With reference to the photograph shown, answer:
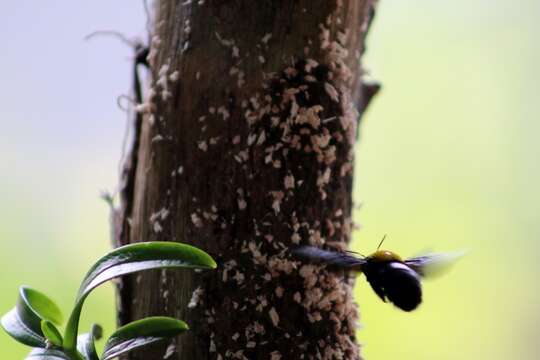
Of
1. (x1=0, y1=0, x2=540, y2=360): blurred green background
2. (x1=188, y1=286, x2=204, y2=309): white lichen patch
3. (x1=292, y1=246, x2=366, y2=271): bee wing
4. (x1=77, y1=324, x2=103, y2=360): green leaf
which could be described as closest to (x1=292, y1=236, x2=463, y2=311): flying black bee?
(x1=292, y1=246, x2=366, y2=271): bee wing

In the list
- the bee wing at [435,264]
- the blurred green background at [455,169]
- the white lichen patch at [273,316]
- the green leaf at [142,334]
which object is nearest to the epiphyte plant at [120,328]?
the green leaf at [142,334]

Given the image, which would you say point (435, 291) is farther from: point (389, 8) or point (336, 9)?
point (336, 9)

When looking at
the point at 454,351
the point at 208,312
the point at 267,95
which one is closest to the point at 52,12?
the point at 267,95

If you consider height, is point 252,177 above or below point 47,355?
above

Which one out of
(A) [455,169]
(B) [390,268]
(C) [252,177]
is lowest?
(B) [390,268]

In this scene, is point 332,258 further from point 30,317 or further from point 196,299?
point 30,317

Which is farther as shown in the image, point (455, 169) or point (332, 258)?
point (455, 169)

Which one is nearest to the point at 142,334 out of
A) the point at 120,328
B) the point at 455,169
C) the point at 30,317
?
the point at 120,328

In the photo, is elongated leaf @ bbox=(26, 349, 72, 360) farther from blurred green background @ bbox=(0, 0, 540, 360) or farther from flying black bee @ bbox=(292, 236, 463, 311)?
blurred green background @ bbox=(0, 0, 540, 360)
